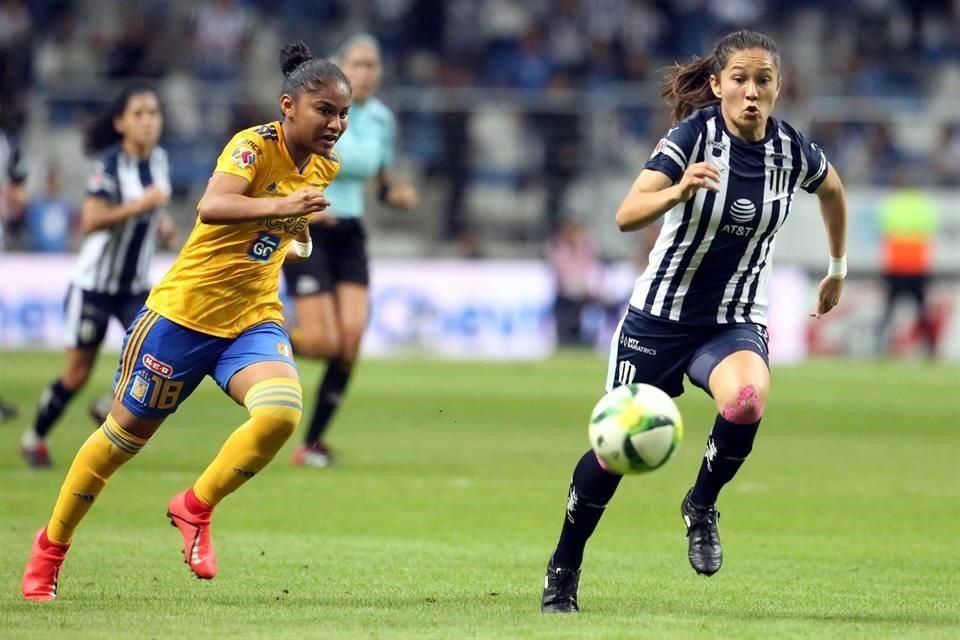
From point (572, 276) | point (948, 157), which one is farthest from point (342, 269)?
point (948, 157)

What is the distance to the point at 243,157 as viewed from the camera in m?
6.81

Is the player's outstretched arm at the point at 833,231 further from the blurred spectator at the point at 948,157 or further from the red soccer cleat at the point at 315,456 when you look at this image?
the blurred spectator at the point at 948,157

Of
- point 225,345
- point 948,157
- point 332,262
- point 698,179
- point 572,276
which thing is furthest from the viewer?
point 948,157

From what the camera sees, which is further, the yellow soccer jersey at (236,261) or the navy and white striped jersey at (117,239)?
the navy and white striped jersey at (117,239)

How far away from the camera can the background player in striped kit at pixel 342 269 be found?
1209cm

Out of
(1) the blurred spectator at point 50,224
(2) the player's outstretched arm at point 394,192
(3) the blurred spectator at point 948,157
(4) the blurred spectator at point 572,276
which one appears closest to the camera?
(2) the player's outstretched arm at point 394,192

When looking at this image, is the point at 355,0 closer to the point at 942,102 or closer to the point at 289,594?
the point at 942,102

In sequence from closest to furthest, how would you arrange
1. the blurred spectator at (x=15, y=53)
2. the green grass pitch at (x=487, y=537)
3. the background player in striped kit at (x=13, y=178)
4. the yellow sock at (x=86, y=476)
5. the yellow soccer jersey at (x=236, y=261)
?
1. the green grass pitch at (x=487, y=537)
2. the yellow soccer jersey at (x=236, y=261)
3. the yellow sock at (x=86, y=476)
4. the background player in striped kit at (x=13, y=178)
5. the blurred spectator at (x=15, y=53)

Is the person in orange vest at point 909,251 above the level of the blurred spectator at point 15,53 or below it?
below

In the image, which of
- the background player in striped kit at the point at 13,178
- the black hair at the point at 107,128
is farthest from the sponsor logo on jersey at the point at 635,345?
the background player in striped kit at the point at 13,178

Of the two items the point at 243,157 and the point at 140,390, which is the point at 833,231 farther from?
the point at 140,390

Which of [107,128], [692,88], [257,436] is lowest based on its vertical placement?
[257,436]

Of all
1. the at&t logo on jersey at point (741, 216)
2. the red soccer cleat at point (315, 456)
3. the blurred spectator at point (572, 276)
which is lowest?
the blurred spectator at point (572, 276)

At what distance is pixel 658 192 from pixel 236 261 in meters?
1.80
